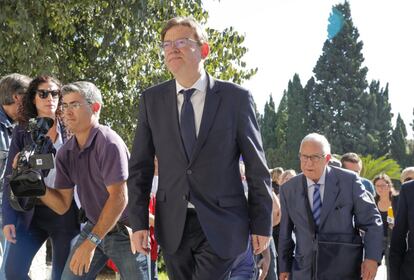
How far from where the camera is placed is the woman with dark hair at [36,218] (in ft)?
18.0

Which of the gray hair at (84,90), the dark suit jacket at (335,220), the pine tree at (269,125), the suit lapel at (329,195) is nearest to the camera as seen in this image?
the gray hair at (84,90)

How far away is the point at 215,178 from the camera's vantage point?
3.98 m

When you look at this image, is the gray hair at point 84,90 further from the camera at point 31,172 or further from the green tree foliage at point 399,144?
the green tree foliage at point 399,144

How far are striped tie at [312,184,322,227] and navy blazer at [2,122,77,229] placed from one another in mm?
2056

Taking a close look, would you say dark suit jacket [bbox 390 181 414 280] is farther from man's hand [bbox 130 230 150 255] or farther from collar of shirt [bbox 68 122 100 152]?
collar of shirt [bbox 68 122 100 152]

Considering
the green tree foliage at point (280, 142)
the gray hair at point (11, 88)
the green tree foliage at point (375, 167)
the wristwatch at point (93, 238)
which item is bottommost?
the wristwatch at point (93, 238)

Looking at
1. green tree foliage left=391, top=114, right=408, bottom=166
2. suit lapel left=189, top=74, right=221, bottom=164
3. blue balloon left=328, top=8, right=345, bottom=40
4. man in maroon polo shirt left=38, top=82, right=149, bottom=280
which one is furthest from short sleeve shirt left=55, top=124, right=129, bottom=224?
blue balloon left=328, top=8, right=345, bottom=40

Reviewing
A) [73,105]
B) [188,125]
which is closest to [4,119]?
[73,105]

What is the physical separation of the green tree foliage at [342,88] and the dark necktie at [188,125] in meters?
71.1

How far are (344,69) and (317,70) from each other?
10.7 feet

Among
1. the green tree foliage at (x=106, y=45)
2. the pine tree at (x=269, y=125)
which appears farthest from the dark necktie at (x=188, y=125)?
the pine tree at (x=269, y=125)

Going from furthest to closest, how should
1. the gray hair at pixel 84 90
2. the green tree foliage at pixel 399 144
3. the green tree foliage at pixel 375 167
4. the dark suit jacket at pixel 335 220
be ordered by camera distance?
the green tree foliage at pixel 399 144
the green tree foliage at pixel 375 167
the dark suit jacket at pixel 335 220
the gray hair at pixel 84 90

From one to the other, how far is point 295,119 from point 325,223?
6889 centimetres

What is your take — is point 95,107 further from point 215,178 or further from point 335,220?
point 335,220
